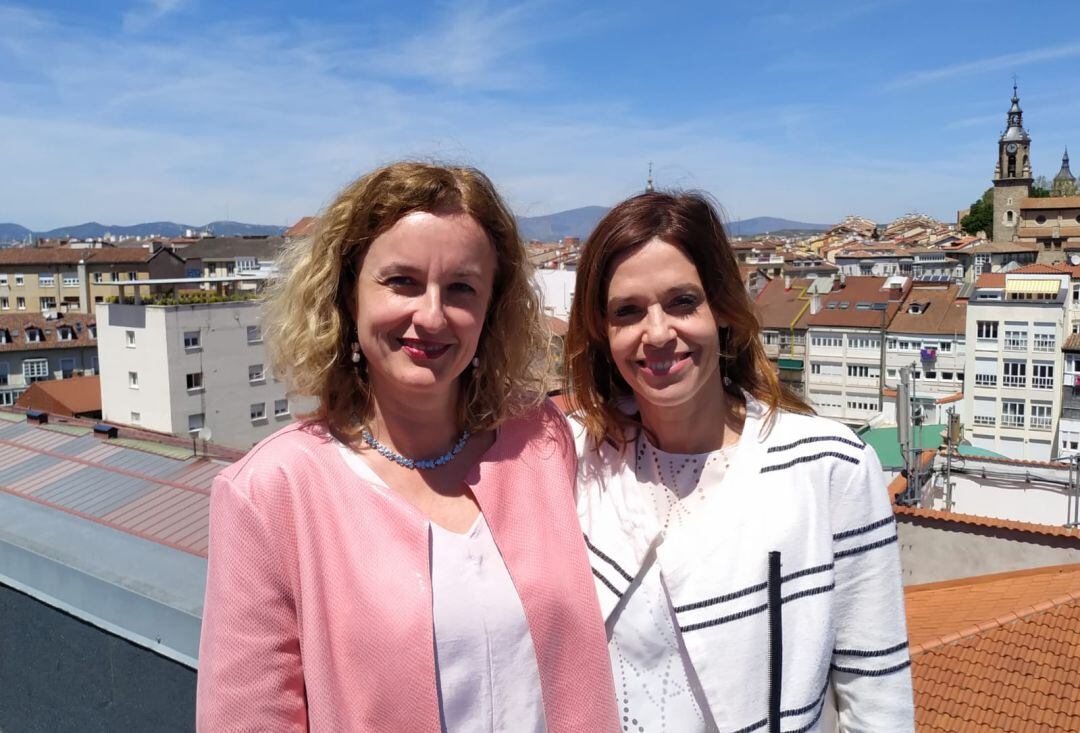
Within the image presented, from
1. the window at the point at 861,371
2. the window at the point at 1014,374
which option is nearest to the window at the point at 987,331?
the window at the point at 1014,374

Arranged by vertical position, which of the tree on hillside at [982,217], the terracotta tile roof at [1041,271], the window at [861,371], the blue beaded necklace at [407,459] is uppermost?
the tree on hillside at [982,217]

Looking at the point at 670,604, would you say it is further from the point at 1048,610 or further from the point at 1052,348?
the point at 1052,348

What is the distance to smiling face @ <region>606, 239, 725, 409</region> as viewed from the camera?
1.90 meters

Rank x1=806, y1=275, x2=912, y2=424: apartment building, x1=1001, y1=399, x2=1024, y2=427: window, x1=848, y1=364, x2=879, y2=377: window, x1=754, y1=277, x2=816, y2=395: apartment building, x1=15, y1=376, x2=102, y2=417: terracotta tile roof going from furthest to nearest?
x1=754, y1=277, x2=816, y2=395: apartment building < x1=848, y1=364, x2=879, y2=377: window < x1=806, y1=275, x2=912, y2=424: apartment building < x1=1001, y1=399, x2=1024, y2=427: window < x1=15, y1=376, x2=102, y2=417: terracotta tile roof

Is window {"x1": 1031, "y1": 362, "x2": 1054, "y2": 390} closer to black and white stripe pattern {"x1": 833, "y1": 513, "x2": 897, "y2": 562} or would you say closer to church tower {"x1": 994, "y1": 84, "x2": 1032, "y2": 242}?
church tower {"x1": 994, "y1": 84, "x2": 1032, "y2": 242}

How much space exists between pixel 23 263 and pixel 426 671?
193ft

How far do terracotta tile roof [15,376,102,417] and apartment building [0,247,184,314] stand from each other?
2163 cm

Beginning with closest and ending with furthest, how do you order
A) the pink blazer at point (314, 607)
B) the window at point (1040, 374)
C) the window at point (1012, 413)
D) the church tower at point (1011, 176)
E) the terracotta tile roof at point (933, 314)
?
the pink blazer at point (314, 607) < the window at point (1040, 374) < the window at point (1012, 413) < the terracotta tile roof at point (933, 314) < the church tower at point (1011, 176)

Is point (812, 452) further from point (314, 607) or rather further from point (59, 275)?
Result: point (59, 275)

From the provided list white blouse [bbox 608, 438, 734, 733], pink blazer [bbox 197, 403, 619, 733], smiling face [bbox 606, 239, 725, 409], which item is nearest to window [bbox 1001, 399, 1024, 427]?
smiling face [bbox 606, 239, 725, 409]

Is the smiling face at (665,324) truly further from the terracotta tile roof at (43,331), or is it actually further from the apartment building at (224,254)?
the apartment building at (224,254)

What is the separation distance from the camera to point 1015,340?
119 feet

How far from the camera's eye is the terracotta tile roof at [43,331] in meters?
38.8

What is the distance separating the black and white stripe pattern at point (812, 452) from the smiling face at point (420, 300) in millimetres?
659
